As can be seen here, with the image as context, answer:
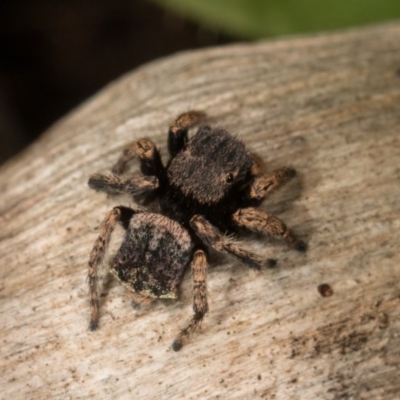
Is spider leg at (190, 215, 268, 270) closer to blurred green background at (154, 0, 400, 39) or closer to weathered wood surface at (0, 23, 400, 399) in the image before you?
weathered wood surface at (0, 23, 400, 399)

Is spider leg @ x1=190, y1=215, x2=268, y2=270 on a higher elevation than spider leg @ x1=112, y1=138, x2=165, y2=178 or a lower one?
lower

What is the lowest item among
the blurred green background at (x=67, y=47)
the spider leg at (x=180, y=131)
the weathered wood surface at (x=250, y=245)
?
the blurred green background at (x=67, y=47)

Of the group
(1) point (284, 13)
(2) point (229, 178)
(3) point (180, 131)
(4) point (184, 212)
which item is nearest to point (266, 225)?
(2) point (229, 178)

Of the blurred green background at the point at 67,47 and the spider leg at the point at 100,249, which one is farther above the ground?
the spider leg at the point at 100,249

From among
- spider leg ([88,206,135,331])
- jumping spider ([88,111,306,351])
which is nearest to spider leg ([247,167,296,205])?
jumping spider ([88,111,306,351])

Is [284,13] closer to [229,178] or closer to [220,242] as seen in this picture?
[229,178]

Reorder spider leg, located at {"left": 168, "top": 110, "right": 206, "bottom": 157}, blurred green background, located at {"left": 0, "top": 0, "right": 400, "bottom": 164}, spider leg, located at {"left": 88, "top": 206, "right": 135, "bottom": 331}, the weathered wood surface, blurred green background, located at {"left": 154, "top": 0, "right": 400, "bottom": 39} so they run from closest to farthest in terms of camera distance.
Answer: the weathered wood surface → spider leg, located at {"left": 88, "top": 206, "right": 135, "bottom": 331} → spider leg, located at {"left": 168, "top": 110, "right": 206, "bottom": 157} → blurred green background, located at {"left": 154, "top": 0, "right": 400, "bottom": 39} → blurred green background, located at {"left": 0, "top": 0, "right": 400, "bottom": 164}

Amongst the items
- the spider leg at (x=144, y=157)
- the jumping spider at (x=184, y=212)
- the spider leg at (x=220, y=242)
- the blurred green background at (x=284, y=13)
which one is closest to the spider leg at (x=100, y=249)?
the jumping spider at (x=184, y=212)

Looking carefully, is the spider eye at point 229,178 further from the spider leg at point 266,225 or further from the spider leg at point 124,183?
the spider leg at point 124,183
